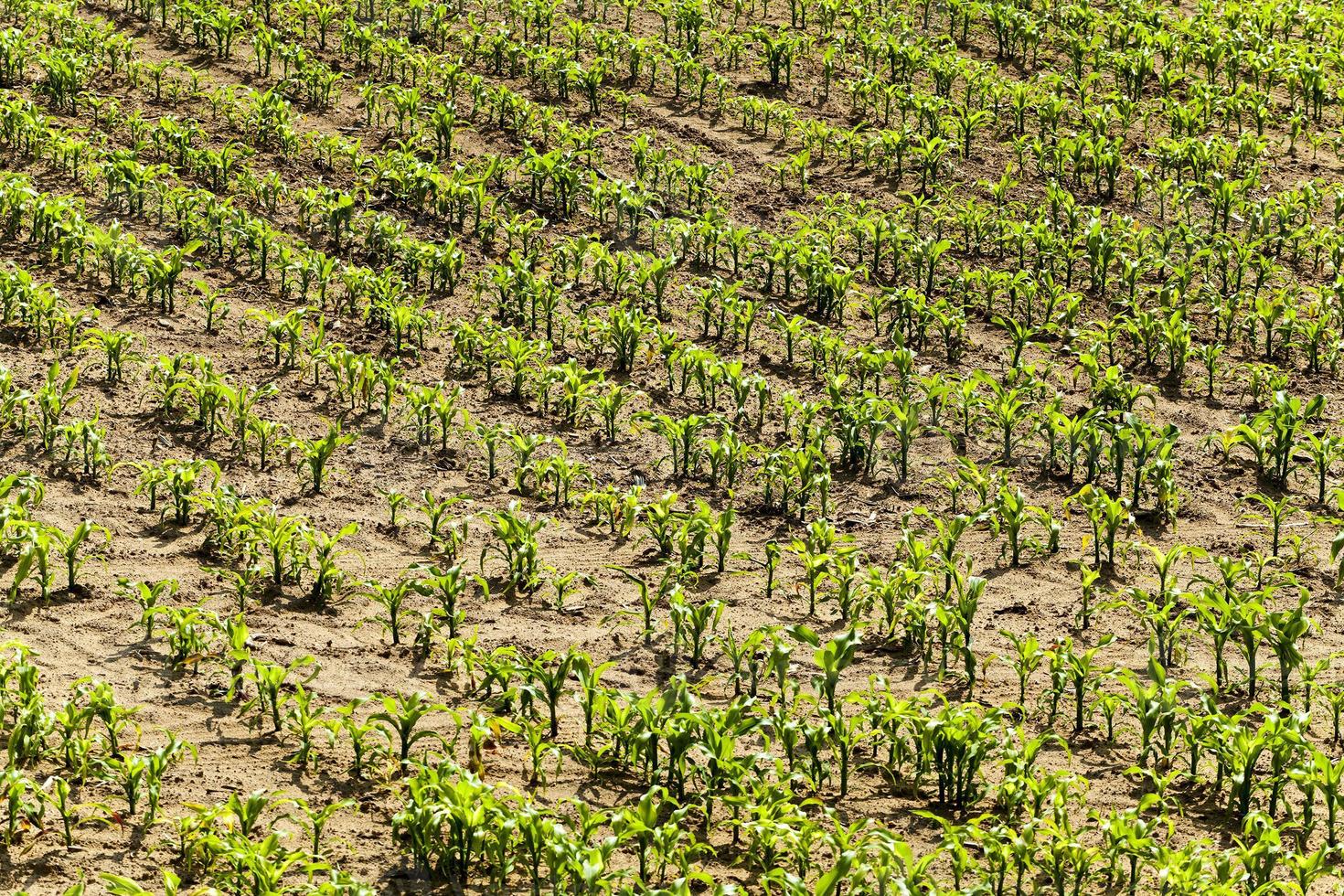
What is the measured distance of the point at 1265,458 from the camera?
8391mm

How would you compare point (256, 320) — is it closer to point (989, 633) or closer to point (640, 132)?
point (640, 132)

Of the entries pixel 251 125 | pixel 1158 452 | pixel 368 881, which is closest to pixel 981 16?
pixel 251 125

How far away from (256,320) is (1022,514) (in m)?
4.72

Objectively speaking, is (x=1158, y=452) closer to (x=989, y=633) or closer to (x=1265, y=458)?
(x=1265, y=458)

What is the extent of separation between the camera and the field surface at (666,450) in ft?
18.8

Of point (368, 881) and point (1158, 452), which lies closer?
point (368, 881)

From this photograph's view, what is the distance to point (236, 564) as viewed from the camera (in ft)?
23.8

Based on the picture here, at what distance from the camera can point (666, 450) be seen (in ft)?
28.4

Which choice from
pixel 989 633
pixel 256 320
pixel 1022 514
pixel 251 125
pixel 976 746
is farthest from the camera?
pixel 251 125

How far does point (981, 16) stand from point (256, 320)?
26.1 ft

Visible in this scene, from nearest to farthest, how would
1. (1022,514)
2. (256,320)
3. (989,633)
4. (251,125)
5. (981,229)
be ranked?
(989,633) < (1022,514) < (256,320) < (981,229) < (251,125)

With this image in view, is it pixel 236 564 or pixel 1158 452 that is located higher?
pixel 1158 452

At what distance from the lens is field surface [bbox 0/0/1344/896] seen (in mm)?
5719

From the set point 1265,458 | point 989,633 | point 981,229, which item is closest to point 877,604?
point 989,633
